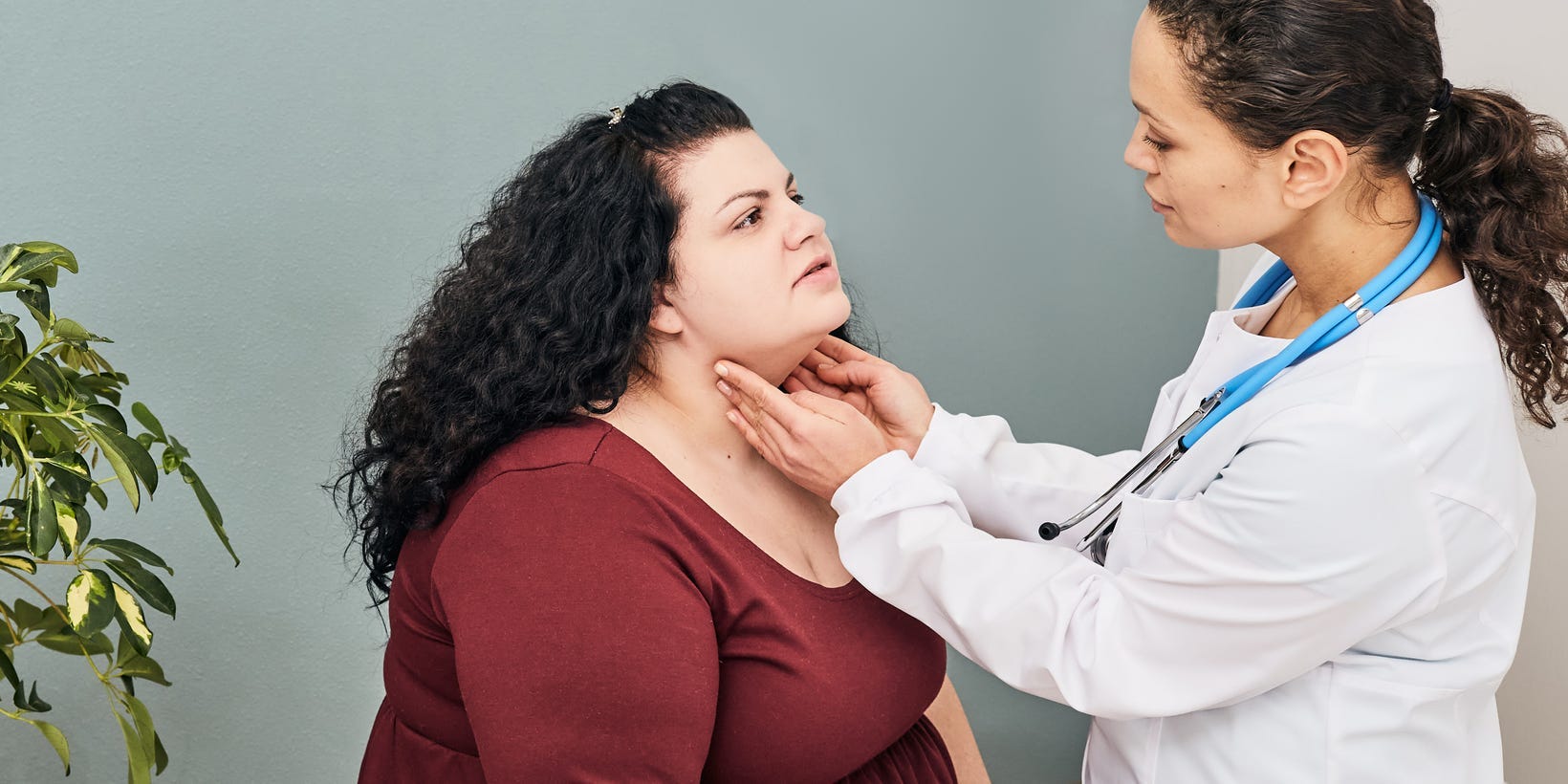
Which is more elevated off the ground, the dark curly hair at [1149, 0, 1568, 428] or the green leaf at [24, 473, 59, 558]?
the dark curly hair at [1149, 0, 1568, 428]

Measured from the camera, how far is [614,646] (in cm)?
112

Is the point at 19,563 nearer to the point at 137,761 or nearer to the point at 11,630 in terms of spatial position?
the point at 11,630

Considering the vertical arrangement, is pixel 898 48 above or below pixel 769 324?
above

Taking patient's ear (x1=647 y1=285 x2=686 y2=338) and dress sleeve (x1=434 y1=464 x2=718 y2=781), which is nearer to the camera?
dress sleeve (x1=434 y1=464 x2=718 y2=781)

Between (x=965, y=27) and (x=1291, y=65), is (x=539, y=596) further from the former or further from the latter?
(x=965, y=27)

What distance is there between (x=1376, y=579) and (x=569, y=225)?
2.93ft

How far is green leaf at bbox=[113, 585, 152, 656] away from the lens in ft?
3.98

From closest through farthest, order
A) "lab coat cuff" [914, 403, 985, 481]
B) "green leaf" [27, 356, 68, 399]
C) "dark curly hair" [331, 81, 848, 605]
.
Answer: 1. "green leaf" [27, 356, 68, 399]
2. "dark curly hair" [331, 81, 848, 605]
3. "lab coat cuff" [914, 403, 985, 481]

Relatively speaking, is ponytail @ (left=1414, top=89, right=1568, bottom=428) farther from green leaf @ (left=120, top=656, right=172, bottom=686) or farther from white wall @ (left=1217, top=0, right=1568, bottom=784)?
green leaf @ (left=120, top=656, right=172, bottom=686)

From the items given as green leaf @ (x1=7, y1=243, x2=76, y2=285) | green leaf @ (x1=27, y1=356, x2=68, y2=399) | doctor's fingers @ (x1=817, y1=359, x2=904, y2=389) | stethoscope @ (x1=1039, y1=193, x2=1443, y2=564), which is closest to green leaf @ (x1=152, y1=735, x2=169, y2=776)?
green leaf @ (x1=27, y1=356, x2=68, y2=399)

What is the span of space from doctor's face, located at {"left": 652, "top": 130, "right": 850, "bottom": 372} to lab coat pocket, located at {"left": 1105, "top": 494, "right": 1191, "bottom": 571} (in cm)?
38

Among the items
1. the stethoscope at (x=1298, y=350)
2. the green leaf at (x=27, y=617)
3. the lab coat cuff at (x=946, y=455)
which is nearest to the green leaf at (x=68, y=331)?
the green leaf at (x=27, y=617)

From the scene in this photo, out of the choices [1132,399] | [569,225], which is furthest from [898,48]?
[569,225]

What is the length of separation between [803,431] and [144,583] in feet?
2.34
